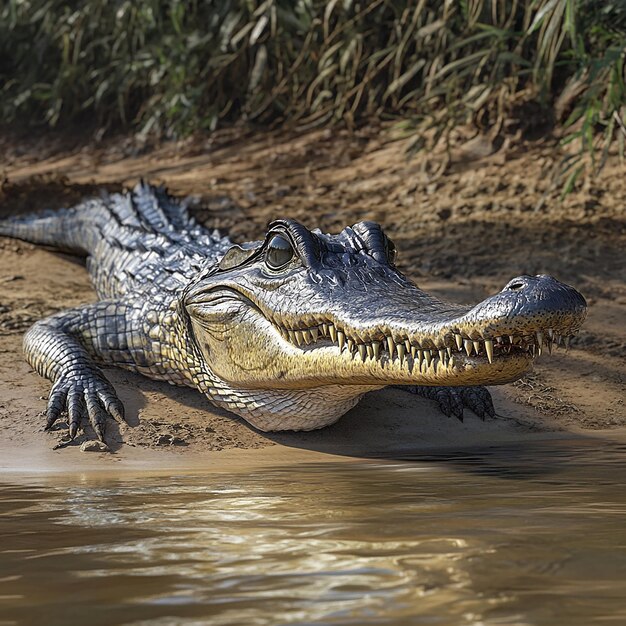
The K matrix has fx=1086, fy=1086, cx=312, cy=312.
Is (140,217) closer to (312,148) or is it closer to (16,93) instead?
(312,148)

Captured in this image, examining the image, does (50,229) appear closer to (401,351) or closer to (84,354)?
(84,354)

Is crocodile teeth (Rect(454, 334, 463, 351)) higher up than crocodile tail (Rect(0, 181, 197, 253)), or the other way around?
crocodile tail (Rect(0, 181, 197, 253))

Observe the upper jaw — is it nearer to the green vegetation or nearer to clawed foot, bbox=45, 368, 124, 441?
clawed foot, bbox=45, 368, 124, 441

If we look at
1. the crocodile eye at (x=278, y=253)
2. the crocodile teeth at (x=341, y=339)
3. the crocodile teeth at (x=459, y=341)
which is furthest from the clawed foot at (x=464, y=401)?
the crocodile teeth at (x=459, y=341)

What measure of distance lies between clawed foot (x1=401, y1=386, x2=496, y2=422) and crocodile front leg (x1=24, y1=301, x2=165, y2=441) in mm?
1263

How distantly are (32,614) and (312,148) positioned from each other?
748 cm

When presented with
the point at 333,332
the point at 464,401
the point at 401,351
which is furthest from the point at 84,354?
the point at 401,351

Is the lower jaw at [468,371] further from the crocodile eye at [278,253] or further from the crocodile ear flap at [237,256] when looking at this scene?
the crocodile ear flap at [237,256]

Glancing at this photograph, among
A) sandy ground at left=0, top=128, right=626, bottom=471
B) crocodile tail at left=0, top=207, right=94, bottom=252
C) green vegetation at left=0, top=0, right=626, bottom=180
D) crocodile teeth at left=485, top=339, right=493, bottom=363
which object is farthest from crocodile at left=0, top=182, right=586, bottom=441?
green vegetation at left=0, top=0, right=626, bottom=180

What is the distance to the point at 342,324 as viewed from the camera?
3445 mm

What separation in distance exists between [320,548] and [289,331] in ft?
5.33

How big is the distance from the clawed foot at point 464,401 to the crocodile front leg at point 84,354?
1263mm

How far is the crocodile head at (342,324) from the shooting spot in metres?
2.81

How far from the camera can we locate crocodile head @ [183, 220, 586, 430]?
9.23 feet
